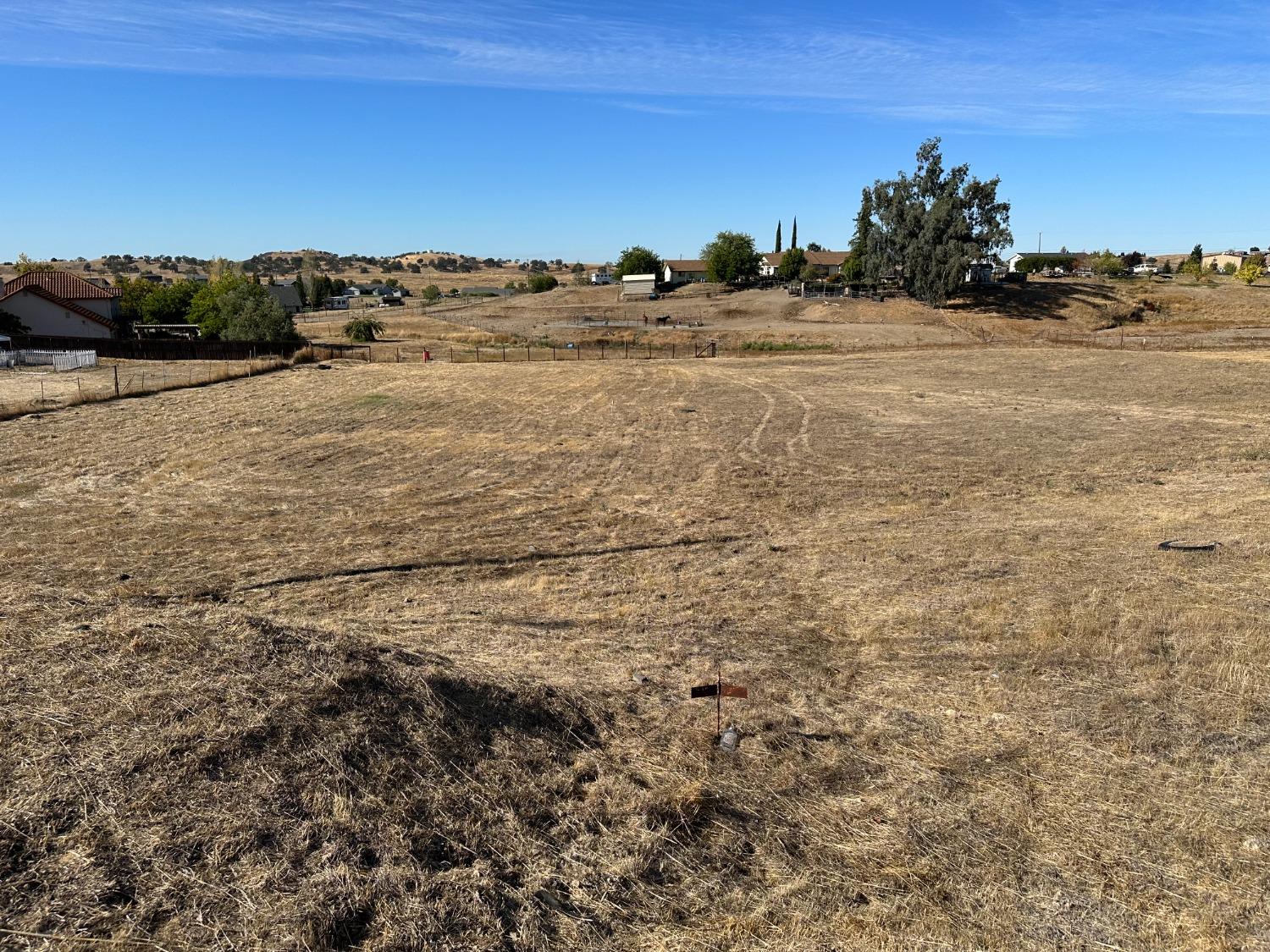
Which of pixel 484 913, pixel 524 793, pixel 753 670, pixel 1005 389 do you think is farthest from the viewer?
pixel 1005 389

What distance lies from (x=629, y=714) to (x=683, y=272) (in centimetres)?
13748

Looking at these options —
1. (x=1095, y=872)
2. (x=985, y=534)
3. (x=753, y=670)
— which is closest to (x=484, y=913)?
(x=1095, y=872)

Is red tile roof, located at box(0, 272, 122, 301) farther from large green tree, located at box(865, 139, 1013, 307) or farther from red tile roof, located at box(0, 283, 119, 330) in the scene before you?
large green tree, located at box(865, 139, 1013, 307)

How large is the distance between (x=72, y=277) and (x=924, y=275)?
78.6 metres

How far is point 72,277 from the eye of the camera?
7575 cm

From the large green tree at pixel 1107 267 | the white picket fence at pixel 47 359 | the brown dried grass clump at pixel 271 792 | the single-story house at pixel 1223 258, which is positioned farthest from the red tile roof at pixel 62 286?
the single-story house at pixel 1223 258

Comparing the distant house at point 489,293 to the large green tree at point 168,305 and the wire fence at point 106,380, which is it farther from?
the wire fence at point 106,380

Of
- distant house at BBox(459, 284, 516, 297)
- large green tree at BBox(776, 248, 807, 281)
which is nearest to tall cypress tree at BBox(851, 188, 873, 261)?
large green tree at BBox(776, 248, 807, 281)

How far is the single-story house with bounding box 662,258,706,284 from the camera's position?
138625mm

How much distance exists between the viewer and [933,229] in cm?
8450

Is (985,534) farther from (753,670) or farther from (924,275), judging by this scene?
(924,275)

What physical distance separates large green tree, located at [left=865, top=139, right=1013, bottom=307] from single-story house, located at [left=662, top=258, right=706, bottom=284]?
48.2m

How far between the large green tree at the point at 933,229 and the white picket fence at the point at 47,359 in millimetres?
70872

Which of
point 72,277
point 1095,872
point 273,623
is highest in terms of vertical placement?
point 72,277
